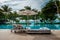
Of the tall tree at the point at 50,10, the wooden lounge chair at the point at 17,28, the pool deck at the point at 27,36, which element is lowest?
the pool deck at the point at 27,36

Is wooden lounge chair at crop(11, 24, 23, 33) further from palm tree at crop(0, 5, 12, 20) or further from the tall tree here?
the tall tree

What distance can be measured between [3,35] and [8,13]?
1.65 feet

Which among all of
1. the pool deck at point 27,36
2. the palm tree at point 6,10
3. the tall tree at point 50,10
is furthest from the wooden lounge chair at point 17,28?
the tall tree at point 50,10

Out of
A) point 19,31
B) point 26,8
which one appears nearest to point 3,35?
point 19,31


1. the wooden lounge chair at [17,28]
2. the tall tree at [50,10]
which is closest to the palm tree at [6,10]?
the wooden lounge chair at [17,28]

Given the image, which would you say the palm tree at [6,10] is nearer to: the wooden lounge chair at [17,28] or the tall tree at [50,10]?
the wooden lounge chair at [17,28]

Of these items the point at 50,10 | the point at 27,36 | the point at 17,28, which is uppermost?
the point at 50,10

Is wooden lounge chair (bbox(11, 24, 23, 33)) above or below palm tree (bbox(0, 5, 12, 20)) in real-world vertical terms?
below

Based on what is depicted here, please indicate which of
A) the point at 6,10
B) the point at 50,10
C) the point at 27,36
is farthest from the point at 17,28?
the point at 50,10

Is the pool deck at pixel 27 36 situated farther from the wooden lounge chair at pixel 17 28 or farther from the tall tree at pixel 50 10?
the tall tree at pixel 50 10

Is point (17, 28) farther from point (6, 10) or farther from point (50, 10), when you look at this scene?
point (50, 10)

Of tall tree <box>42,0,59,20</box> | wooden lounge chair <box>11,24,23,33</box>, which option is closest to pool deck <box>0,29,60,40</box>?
wooden lounge chair <box>11,24,23,33</box>

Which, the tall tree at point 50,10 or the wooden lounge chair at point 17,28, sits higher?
the tall tree at point 50,10

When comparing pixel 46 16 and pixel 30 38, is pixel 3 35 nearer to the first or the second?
pixel 30 38
